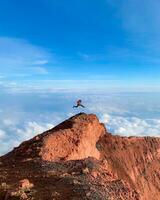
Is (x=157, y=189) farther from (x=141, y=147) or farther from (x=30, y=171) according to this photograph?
(x=30, y=171)

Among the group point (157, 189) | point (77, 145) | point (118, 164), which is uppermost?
point (77, 145)

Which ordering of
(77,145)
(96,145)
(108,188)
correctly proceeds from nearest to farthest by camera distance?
(108,188), (77,145), (96,145)

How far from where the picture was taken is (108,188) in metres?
29.1

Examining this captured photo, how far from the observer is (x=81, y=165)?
119ft

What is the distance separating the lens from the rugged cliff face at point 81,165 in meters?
27.8

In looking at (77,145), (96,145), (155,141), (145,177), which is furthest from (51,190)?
(155,141)

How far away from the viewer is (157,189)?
67.2 m

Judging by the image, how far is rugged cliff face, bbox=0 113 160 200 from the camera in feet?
91.4

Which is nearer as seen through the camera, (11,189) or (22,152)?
(11,189)

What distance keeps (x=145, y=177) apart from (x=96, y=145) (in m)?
10.8

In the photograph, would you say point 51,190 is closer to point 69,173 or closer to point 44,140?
point 69,173

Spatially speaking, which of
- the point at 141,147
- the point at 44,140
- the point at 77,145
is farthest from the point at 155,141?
the point at 44,140

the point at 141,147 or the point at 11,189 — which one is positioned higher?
the point at 11,189

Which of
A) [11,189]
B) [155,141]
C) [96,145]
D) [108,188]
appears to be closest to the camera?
[11,189]
